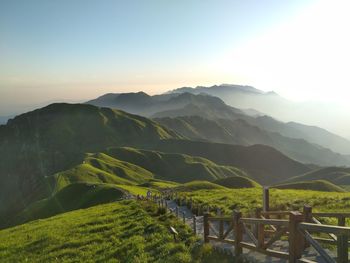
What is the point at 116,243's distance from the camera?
69.9 ft

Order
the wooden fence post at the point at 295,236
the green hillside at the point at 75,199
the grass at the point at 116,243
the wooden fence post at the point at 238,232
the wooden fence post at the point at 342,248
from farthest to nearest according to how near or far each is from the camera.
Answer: the green hillside at the point at 75,199, the grass at the point at 116,243, the wooden fence post at the point at 238,232, the wooden fence post at the point at 295,236, the wooden fence post at the point at 342,248

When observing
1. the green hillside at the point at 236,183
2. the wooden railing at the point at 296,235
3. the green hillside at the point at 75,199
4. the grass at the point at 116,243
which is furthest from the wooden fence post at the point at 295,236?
the green hillside at the point at 236,183

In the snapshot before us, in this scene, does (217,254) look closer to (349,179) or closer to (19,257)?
(19,257)

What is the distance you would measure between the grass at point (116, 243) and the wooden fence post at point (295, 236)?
142 inches

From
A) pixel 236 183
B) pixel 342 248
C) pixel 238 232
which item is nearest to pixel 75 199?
pixel 238 232

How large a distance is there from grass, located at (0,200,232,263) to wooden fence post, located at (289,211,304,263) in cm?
360

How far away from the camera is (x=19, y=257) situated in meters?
22.1

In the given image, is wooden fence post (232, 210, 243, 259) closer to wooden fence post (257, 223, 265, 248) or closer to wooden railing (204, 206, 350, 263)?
wooden railing (204, 206, 350, 263)

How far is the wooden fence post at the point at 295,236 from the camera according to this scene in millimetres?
11453

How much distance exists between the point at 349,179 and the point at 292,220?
655ft

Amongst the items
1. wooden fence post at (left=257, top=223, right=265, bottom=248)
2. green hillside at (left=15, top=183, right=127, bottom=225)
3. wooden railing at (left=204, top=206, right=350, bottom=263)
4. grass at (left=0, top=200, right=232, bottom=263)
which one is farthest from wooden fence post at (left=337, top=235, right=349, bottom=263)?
green hillside at (left=15, top=183, right=127, bottom=225)

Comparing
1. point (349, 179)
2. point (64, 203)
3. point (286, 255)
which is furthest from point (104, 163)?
point (286, 255)

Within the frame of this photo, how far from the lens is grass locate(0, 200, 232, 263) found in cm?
1725

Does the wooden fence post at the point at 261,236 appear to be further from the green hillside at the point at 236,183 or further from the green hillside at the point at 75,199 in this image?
the green hillside at the point at 236,183
